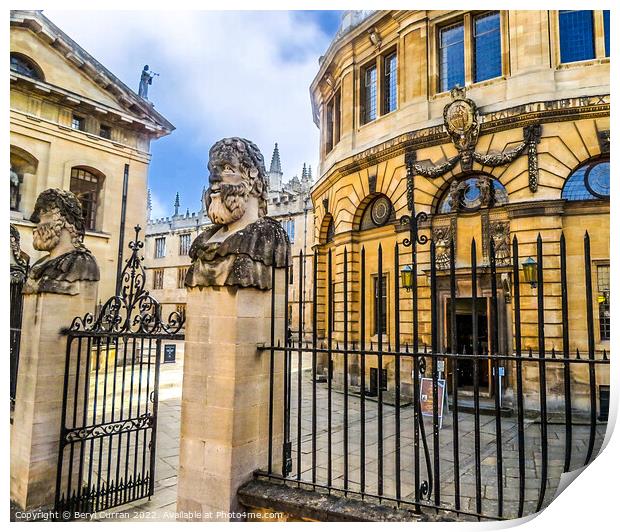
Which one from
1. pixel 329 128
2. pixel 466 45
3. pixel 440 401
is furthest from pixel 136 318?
pixel 329 128

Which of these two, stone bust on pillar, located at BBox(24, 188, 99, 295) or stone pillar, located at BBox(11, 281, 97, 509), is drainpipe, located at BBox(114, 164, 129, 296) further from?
stone pillar, located at BBox(11, 281, 97, 509)

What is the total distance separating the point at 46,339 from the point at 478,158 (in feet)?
34.0

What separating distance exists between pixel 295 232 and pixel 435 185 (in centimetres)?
2243

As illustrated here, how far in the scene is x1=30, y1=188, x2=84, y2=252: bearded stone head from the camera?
5293mm

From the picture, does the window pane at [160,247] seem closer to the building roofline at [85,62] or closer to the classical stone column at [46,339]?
the building roofline at [85,62]

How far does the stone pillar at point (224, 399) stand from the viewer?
3.53m

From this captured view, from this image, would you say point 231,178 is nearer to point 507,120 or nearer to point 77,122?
point 507,120

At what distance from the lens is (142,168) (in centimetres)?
1980

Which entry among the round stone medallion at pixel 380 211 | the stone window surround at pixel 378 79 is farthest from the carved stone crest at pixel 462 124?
the round stone medallion at pixel 380 211

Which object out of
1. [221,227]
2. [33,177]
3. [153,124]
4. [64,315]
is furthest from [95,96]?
[221,227]

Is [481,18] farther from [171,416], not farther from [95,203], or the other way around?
[95,203]

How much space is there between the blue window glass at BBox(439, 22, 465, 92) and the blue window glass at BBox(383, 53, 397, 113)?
1645 millimetres

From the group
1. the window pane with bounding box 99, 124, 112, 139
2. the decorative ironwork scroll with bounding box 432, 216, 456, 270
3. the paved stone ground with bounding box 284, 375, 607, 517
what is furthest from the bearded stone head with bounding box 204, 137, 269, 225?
the window pane with bounding box 99, 124, 112, 139

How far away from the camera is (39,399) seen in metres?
4.95
